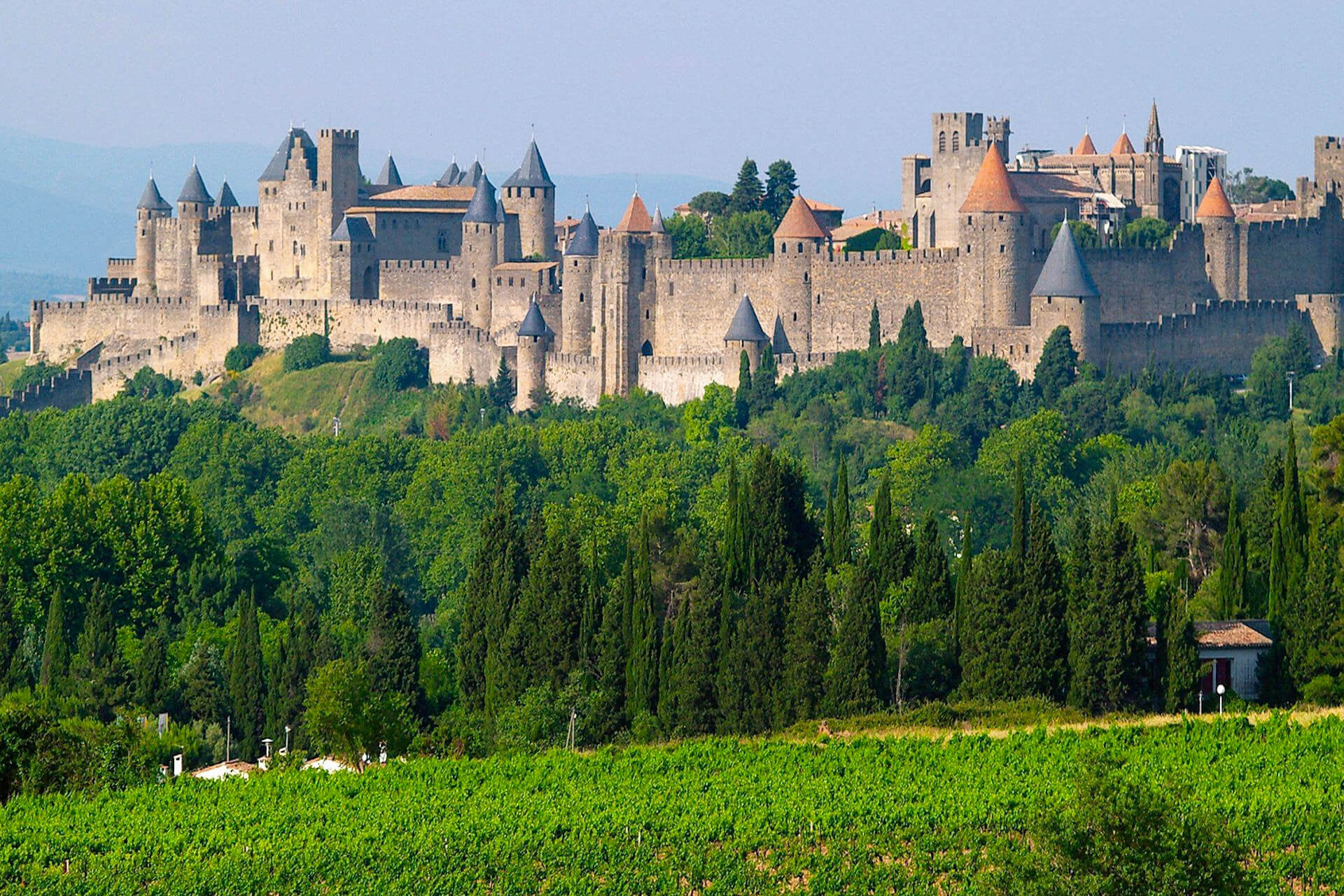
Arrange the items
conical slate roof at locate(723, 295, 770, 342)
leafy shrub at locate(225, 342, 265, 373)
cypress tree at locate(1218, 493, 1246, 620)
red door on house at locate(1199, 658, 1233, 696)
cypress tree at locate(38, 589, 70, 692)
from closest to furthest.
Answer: red door on house at locate(1199, 658, 1233, 696)
cypress tree at locate(1218, 493, 1246, 620)
cypress tree at locate(38, 589, 70, 692)
conical slate roof at locate(723, 295, 770, 342)
leafy shrub at locate(225, 342, 265, 373)

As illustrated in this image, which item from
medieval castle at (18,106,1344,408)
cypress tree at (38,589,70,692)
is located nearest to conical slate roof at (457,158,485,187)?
medieval castle at (18,106,1344,408)

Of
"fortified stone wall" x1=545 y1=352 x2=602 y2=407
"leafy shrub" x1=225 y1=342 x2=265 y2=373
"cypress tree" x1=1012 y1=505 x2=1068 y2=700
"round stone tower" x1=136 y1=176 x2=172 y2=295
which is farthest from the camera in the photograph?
"round stone tower" x1=136 y1=176 x2=172 y2=295

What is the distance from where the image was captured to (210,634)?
174 feet

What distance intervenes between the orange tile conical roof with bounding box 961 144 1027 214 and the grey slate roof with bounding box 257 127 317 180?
2129 centimetres

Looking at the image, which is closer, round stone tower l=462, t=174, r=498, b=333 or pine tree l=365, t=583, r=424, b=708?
pine tree l=365, t=583, r=424, b=708

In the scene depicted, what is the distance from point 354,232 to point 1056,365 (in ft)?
73.2

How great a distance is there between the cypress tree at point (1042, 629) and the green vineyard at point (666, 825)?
4.46 metres

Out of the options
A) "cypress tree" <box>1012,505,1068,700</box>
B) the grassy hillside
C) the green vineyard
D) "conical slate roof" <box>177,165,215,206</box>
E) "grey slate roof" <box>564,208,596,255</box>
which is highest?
"conical slate roof" <box>177,165,215,206</box>

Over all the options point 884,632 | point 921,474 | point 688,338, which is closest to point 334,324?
point 688,338

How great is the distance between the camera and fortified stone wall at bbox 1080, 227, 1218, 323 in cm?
6750

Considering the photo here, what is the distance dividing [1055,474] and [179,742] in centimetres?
2735

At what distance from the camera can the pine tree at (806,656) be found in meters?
39.9

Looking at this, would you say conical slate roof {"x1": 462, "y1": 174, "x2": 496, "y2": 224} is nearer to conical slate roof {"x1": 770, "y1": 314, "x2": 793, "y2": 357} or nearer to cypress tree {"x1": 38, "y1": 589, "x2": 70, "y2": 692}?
conical slate roof {"x1": 770, "y1": 314, "x2": 793, "y2": 357}

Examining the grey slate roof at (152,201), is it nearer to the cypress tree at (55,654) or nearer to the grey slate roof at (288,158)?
the grey slate roof at (288,158)
